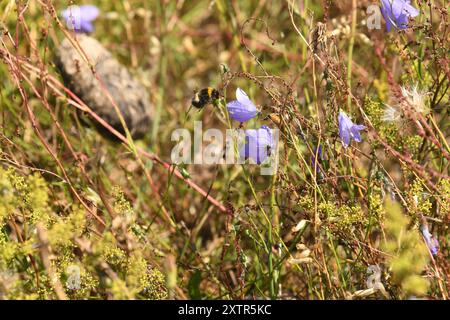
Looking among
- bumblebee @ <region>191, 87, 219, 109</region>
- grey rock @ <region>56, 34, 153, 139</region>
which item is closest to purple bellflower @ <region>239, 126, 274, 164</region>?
bumblebee @ <region>191, 87, 219, 109</region>

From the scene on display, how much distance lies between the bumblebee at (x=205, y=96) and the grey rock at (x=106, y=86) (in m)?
0.59

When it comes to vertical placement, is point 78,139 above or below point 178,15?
below

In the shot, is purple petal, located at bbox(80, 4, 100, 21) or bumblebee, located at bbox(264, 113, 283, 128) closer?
bumblebee, located at bbox(264, 113, 283, 128)

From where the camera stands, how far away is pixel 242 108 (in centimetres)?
167

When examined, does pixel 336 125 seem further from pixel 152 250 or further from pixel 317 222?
pixel 152 250

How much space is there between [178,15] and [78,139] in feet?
3.38

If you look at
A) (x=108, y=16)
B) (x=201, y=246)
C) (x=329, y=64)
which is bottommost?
(x=201, y=246)

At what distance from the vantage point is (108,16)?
2869 mm

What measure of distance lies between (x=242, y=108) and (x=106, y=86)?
33.5 inches

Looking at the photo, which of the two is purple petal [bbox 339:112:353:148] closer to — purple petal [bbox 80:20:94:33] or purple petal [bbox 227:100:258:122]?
purple petal [bbox 227:100:258:122]

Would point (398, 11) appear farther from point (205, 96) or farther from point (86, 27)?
point (86, 27)

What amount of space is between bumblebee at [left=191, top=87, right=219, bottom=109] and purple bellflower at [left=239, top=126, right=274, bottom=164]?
0.12m

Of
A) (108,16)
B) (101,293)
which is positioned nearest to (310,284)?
(101,293)

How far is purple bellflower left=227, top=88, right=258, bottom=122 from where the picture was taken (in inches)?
65.5
